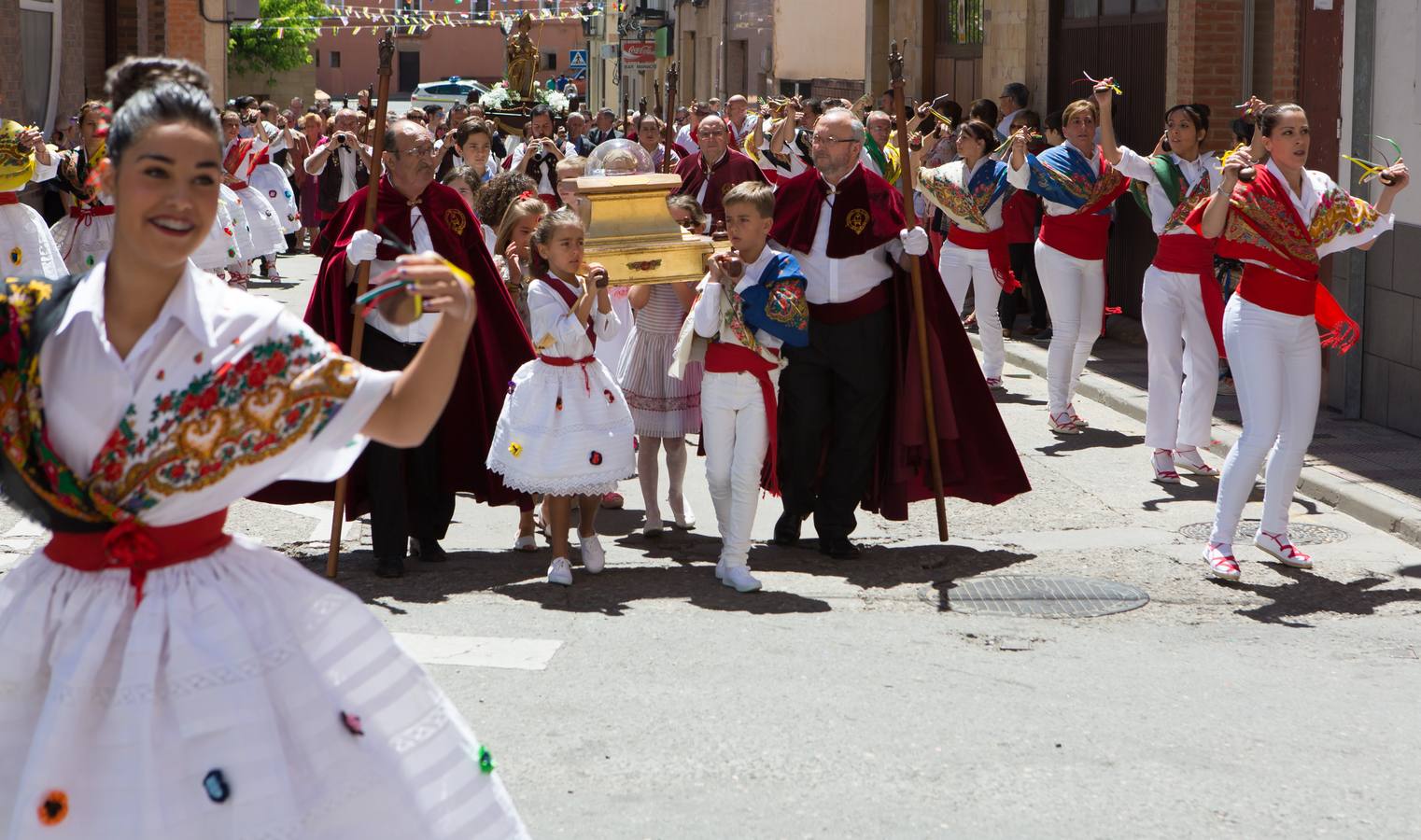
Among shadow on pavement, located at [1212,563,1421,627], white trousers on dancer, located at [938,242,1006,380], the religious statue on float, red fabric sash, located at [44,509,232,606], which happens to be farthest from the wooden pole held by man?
the religious statue on float

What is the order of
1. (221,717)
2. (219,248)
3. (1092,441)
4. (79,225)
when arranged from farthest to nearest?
(219,248)
(79,225)
(1092,441)
(221,717)

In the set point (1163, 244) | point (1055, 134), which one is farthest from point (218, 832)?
point (1055, 134)

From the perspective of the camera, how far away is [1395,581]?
808cm

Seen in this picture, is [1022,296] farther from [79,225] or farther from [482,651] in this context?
[482,651]

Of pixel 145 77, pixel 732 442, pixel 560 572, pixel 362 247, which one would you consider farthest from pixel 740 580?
pixel 145 77

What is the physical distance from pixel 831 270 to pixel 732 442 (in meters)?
0.98

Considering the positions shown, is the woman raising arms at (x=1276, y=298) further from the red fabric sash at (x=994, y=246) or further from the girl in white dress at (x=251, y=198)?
the girl in white dress at (x=251, y=198)

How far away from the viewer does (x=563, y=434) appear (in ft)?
26.2

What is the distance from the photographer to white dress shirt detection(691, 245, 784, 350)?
8.00m

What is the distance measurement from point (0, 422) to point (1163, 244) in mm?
8242

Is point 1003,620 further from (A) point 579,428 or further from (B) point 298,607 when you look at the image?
(B) point 298,607

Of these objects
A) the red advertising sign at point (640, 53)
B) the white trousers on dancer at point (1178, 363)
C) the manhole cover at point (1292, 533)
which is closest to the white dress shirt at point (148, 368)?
the manhole cover at point (1292, 533)

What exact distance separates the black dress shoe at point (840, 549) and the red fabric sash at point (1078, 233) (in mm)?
4145

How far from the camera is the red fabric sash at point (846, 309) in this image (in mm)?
8602
